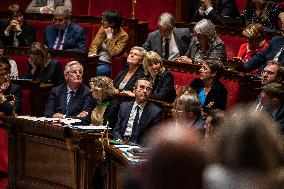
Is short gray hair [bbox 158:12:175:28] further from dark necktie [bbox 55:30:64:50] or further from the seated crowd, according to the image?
dark necktie [bbox 55:30:64:50]

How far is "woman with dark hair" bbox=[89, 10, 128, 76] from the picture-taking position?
22.5 feet

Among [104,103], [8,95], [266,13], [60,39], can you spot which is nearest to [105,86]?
[104,103]

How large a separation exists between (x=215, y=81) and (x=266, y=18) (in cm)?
157

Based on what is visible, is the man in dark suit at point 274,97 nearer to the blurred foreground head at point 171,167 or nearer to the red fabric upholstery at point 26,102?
the red fabric upholstery at point 26,102

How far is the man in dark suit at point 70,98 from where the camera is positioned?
216 inches

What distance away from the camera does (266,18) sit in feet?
21.1

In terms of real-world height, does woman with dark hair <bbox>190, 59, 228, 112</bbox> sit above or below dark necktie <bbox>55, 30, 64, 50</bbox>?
below

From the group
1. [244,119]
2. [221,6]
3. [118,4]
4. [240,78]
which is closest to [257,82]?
[240,78]

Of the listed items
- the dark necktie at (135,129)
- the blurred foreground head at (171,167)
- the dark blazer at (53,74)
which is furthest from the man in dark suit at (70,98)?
the blurred foreground head at (171,167)

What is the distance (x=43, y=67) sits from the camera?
6273 millimetres

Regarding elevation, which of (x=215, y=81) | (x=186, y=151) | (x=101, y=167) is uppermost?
(x=186, y=151)

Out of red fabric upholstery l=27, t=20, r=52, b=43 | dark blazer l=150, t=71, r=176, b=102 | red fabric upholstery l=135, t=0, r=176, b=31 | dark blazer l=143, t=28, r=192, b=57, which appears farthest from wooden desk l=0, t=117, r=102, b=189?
red fabric upholstery l=135, t=0, r=176, b=31

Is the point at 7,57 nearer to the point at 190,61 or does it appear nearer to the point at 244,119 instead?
the point at 190,61

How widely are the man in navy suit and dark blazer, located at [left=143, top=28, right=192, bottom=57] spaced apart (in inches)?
32.6
